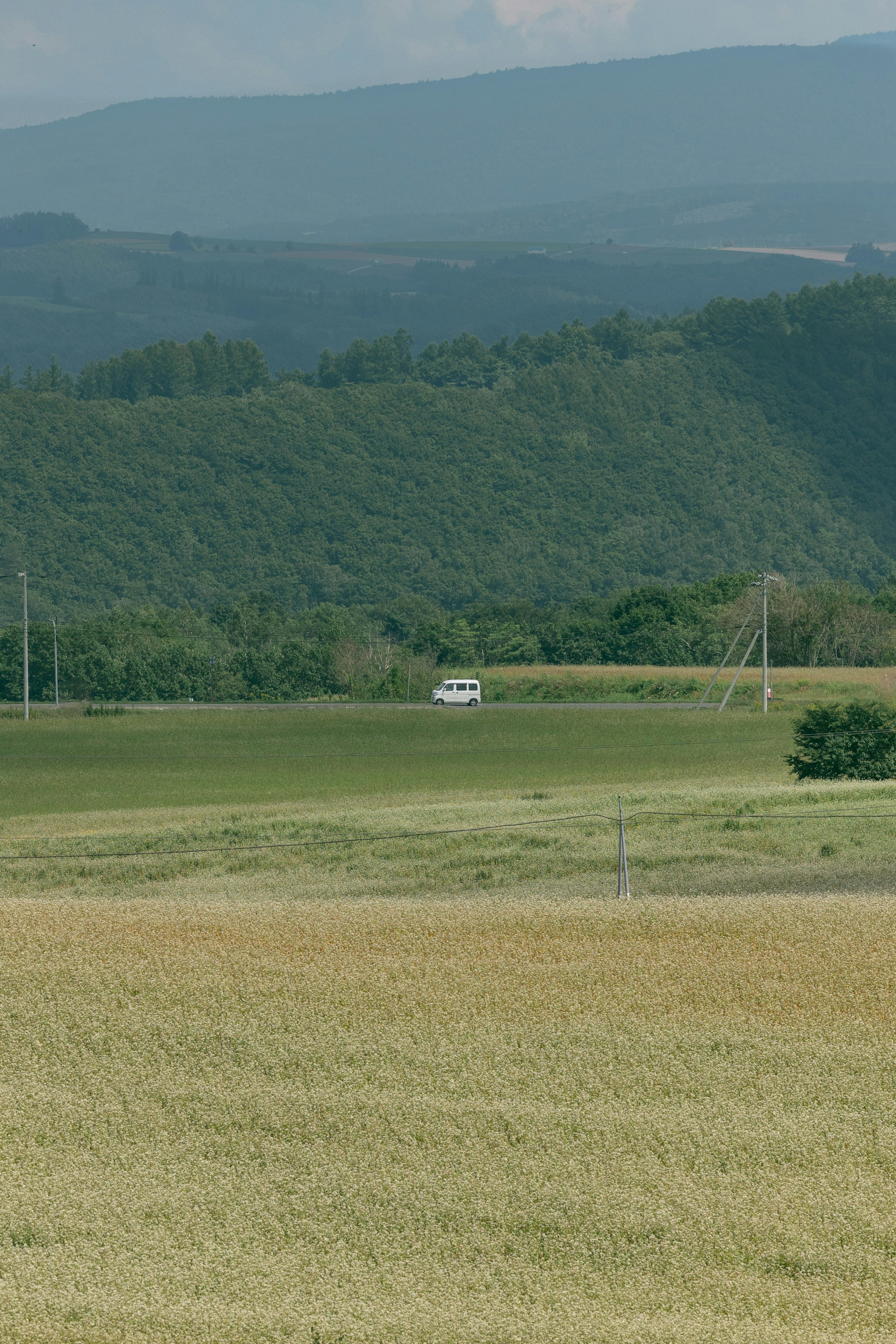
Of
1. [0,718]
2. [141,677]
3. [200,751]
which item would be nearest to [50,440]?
[141,677]

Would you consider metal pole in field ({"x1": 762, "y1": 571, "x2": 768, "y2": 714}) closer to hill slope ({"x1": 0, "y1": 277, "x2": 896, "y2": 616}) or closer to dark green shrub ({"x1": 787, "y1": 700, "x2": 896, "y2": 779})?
dark green shrub ({"x1": 787, "y1": 700, "x2": 896, "y2": 779})

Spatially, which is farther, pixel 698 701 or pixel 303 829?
pixel 698 701

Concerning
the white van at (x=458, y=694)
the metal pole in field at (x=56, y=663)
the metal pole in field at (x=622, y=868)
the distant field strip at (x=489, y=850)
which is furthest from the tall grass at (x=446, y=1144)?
the metal pole in field at (x=56, y=663)

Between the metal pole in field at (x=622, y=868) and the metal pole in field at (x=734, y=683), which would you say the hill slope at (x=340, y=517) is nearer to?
the metal pole in field at (x=734, y=683)

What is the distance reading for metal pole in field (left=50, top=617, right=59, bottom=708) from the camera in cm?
7675

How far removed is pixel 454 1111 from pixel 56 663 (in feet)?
238

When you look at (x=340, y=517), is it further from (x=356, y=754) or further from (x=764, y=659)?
(x=356, y=754)

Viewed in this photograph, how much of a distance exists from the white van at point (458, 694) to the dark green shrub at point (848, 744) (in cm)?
3899

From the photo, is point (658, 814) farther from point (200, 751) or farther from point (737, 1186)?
point (200, 751)

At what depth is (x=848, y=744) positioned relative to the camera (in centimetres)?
3114

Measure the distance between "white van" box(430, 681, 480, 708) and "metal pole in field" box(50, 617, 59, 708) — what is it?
19.0 metres

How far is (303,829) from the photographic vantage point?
24.5 meters

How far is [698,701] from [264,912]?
57.2 metres

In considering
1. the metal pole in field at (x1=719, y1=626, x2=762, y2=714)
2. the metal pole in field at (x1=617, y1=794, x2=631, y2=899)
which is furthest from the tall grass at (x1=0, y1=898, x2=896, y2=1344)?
the metal pole in field at (x1=719, y1=626, x2=762, y2=714)
